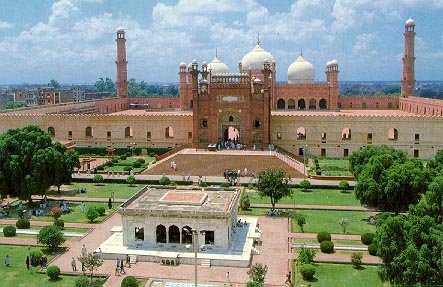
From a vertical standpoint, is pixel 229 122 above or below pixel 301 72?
below

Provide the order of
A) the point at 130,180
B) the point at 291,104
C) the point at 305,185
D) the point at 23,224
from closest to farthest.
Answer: the point at 23,224, the point at 305,185, the point at 130,180, the point at 291,104

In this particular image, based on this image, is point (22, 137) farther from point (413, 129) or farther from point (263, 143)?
point (413, 129)

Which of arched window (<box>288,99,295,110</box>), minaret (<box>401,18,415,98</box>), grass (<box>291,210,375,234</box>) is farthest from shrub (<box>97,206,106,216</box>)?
minaret (<box>401,18,415,98</box>)

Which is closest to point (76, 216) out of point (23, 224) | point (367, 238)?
point (23, 224)

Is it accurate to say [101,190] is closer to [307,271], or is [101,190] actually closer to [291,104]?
[307,271]

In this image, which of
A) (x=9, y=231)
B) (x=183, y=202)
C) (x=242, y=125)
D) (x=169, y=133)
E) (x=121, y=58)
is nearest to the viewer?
(x=183, y=202)

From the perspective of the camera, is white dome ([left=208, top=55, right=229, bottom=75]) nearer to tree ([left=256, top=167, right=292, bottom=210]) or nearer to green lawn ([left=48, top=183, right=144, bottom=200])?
green lawn ([left=48, top=183, right=144, bottom=200])

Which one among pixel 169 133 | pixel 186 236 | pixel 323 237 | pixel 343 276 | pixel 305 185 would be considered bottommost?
pixel 343 276
